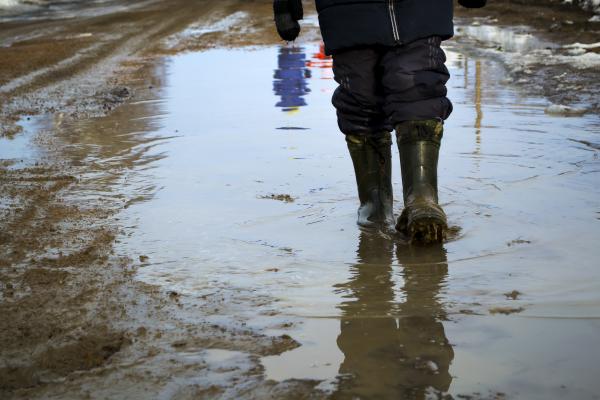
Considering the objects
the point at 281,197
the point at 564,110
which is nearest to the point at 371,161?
the point at 281,197

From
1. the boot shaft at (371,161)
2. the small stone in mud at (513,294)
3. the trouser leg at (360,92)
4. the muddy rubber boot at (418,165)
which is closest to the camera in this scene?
the small stone in mud at (513,294)

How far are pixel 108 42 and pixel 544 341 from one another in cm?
1160

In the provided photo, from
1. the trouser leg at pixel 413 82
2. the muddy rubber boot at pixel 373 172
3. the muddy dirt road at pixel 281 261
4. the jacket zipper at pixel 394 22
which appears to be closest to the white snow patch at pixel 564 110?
the muddy dirt road at pixel 281 261

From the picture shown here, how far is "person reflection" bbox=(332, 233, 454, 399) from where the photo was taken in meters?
2.25

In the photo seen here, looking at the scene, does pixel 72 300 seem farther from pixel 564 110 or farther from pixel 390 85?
pixel 564 110

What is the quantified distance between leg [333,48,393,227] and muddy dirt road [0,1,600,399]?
0.49 feet

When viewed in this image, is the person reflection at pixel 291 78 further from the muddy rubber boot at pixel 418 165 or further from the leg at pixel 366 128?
the muddy rubber boot at pixel 418 165

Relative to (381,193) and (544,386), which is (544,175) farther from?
(544,386)

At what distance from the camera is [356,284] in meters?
3.05

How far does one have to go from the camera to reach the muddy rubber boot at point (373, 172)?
387 cm

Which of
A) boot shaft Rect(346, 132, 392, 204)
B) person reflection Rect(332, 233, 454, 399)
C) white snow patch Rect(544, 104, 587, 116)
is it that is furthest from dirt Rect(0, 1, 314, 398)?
white snow patch Rect(544, 104, 587, 116)

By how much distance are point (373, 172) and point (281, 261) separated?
789 mm

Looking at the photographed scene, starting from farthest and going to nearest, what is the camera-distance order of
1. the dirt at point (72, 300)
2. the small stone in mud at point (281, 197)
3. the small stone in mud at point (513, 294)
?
the small stone in mud at point (281, 197)
the small stone in mud at point (513, 294)
the dirt at point (72, 300)

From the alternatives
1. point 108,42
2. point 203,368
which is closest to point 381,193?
point 203,368
